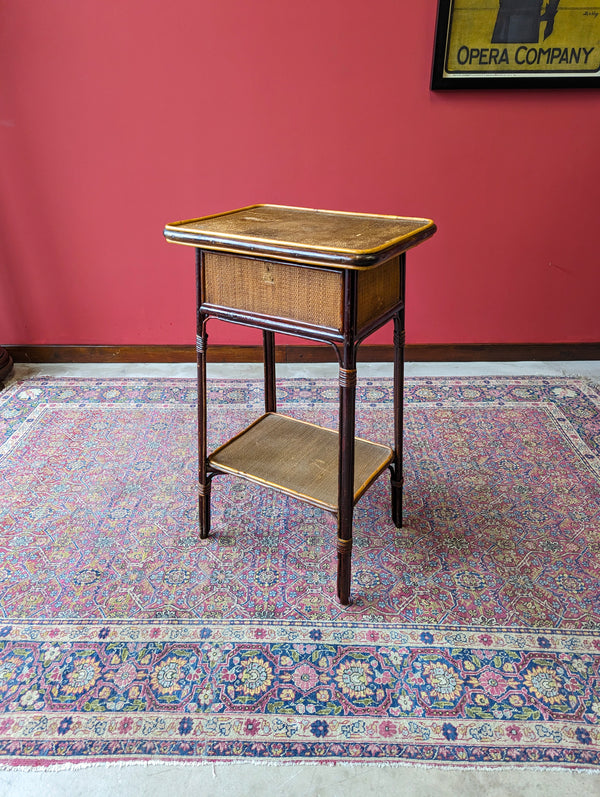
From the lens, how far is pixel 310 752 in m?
1.38

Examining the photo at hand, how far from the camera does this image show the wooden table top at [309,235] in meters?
1.41

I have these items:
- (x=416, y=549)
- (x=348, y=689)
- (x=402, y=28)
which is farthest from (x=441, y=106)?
(x=348, y=689)

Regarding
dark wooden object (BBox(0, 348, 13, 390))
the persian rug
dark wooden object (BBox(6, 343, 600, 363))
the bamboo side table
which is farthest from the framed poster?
dark wooden object (BBox(0, 348, 13, 390))

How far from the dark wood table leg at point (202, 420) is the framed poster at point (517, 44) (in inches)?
78.0

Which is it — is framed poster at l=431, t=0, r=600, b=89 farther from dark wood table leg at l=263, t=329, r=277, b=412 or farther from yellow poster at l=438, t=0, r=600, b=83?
dark wood table leg at l=263, t=329, r=277, b=412

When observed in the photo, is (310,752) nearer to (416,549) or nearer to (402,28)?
(416,549)

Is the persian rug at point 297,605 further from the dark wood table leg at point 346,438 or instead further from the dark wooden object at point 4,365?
the dark wooden object at point 4,365

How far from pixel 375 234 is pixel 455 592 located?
3.62 ft

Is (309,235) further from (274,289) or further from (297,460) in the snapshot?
(297,460)

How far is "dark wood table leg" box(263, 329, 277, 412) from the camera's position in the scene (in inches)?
88.0

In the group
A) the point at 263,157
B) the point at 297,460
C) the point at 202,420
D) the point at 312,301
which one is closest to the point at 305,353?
the point at 263,157

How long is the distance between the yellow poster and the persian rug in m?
1.70

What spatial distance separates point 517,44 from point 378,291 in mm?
1986

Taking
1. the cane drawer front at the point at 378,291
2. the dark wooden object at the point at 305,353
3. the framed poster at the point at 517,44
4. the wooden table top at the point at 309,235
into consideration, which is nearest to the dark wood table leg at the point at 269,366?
the wooden table top at the point at 309,235
